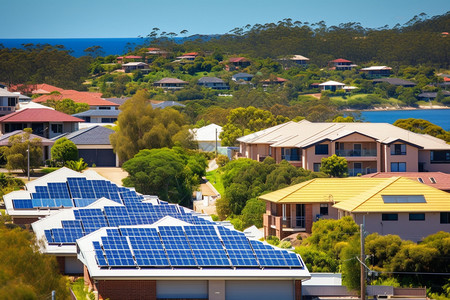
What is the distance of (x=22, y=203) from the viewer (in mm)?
50781

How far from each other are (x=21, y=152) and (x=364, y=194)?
3105 centimetres

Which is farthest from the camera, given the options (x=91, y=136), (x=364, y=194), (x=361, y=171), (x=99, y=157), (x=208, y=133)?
(x=208, y=133)

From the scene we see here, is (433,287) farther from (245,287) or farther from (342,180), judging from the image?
(342,180)

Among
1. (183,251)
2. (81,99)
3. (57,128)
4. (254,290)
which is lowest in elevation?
(254,290)

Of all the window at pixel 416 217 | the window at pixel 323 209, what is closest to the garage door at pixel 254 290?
the window at pixel 416 217

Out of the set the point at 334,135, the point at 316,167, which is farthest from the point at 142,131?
the point at 334,135

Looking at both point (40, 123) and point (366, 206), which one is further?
point (40, 123)

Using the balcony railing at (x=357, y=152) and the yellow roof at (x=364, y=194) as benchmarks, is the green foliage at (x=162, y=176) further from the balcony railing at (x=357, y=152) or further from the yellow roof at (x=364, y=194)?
A: the yellow roof at (x=364, y=194)

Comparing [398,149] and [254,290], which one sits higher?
[398,149]

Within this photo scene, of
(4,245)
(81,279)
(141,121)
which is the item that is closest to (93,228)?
(81,279)

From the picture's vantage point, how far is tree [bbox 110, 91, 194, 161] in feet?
274

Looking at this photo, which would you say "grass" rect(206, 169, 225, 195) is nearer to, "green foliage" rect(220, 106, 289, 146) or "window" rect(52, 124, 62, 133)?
"window" rect(52, 124, 62, 133)

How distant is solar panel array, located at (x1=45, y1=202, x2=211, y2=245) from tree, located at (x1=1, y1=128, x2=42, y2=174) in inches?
1107

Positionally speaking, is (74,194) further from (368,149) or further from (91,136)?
(91,136)
